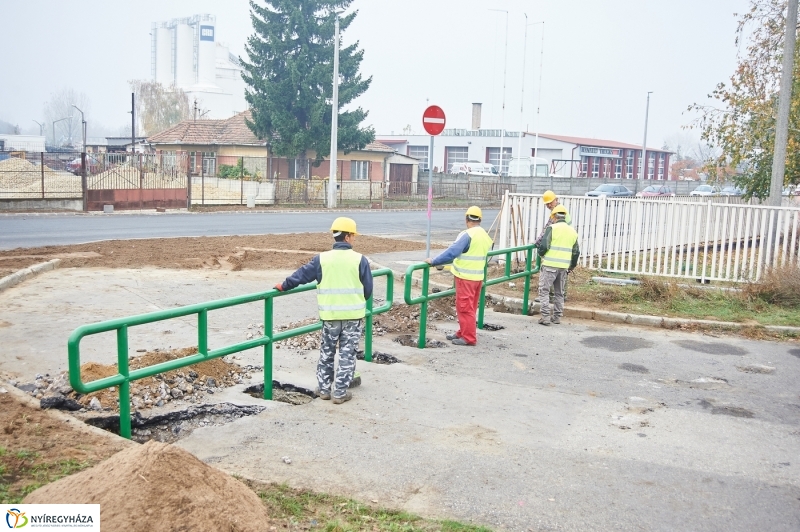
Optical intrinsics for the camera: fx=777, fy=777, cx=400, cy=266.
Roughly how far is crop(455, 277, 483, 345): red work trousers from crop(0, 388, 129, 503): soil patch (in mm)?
5034

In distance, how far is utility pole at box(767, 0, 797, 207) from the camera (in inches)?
556

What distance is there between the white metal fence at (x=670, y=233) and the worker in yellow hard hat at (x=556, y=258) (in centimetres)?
361

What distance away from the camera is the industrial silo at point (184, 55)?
126312mm

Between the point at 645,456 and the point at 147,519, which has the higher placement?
the point at 147,519

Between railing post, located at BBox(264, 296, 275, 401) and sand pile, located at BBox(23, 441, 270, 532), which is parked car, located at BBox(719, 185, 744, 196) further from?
sand pile, located at BBox(23, 441, 270, 532)

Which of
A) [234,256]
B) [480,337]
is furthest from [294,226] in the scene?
[480,337]

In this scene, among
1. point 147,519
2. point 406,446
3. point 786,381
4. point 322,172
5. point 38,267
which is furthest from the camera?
point 322,172

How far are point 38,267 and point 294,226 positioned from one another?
12588 millimetres

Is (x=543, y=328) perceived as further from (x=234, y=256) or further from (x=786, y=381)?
(x=234, y=256)

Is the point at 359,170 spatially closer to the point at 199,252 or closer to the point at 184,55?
the point at 199,252

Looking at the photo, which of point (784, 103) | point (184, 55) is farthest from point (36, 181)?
point (184, 55)

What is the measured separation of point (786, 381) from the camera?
8.77 metres

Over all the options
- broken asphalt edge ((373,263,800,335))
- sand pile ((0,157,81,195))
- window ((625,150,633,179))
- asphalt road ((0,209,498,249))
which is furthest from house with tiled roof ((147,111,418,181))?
window ((625,150,633,179))

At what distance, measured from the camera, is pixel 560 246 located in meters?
11.1
